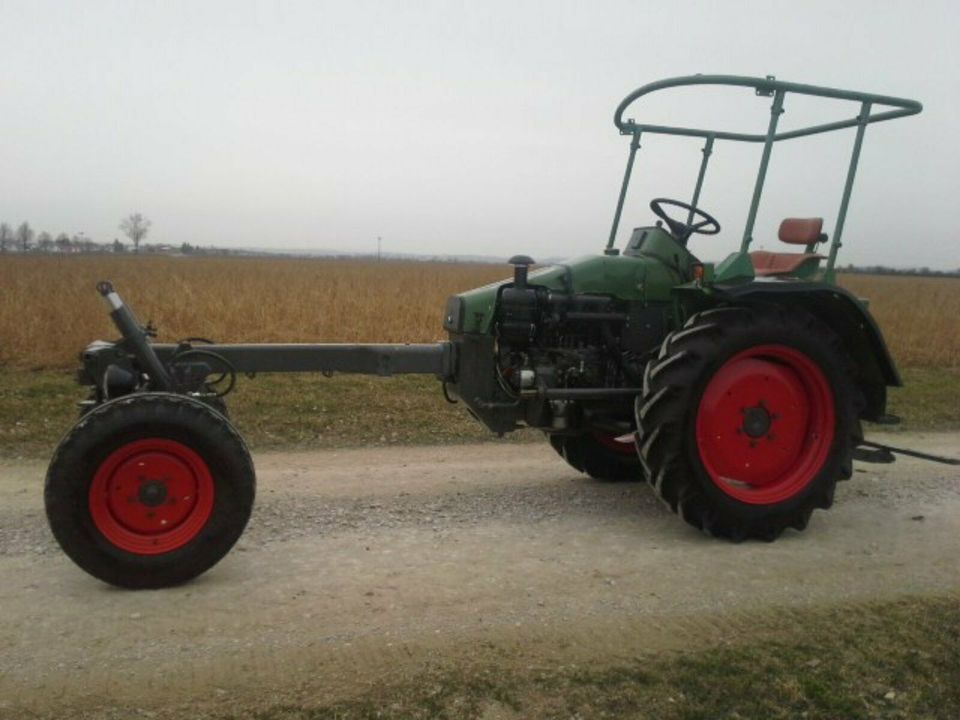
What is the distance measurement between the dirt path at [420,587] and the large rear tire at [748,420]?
0.75 feet

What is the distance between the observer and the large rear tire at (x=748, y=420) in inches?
193

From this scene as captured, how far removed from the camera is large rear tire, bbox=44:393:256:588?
3986 millimetres

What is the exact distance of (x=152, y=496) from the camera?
417cm

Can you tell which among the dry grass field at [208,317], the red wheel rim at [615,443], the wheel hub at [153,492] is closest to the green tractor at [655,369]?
the wheel hub at [153,492]

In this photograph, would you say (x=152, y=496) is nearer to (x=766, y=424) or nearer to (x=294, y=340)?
(x=766, y=424)

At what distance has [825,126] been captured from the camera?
5.87 m

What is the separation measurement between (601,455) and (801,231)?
2.01 meters

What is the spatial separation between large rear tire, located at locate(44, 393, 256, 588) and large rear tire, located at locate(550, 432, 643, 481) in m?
2.64

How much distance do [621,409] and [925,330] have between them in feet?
43.3

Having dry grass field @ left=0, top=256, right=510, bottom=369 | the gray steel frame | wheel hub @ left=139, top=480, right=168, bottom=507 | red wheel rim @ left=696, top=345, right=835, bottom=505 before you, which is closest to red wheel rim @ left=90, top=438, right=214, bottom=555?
wheel hub @ left=139, top=480, right=168, bottom=507

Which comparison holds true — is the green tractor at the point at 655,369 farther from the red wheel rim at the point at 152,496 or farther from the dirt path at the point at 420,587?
the dirt path at the point at 420,587

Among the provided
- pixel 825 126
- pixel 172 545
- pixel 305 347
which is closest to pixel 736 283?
pixel 825 126

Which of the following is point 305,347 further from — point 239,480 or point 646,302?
point 646,302

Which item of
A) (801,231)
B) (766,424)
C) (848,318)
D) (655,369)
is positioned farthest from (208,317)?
(848,318)
